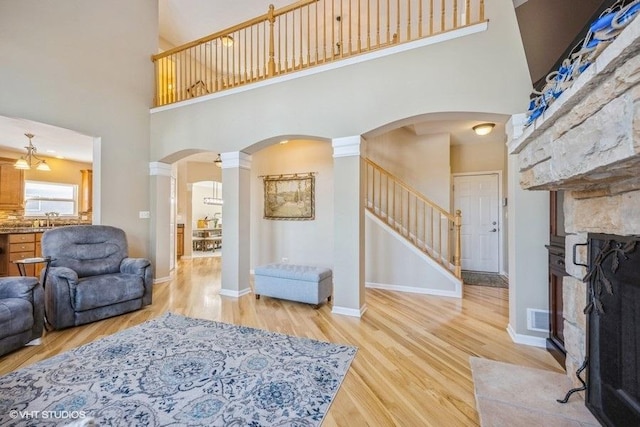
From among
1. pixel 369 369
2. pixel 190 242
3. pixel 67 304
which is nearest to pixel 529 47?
pixel 369 369

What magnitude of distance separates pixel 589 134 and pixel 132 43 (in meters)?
6.06

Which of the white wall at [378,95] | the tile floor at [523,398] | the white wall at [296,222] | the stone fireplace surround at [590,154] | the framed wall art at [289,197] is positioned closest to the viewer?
the stone fireplace surround at [590,154]

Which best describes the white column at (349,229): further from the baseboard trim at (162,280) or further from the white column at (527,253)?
the baseboard trim at (162,280)

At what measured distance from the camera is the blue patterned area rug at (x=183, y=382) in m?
1.60

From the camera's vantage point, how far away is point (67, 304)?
283cm

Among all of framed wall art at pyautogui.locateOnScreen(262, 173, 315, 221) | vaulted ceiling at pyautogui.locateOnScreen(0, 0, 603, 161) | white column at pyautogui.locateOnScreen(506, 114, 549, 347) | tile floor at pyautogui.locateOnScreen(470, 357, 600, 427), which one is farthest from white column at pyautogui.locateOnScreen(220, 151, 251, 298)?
white column at pyautogui.locateOnScreen(506, 114, 549, 347)

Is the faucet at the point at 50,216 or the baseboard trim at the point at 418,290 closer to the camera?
the baseboard trim at the point at 418,290

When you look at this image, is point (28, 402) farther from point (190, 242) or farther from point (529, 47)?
point (190, 242)

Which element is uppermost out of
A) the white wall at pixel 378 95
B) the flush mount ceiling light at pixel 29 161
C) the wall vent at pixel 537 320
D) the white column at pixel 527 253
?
the white wall at pixel 378 95

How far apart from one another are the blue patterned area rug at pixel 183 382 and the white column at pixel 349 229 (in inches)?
31.8

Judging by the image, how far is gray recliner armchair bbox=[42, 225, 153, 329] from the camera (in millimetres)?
2842

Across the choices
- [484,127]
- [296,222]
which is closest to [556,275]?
[484,127]

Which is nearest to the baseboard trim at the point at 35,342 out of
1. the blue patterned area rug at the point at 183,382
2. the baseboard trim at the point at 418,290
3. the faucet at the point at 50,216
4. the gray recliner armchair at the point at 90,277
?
the gray recliner armchair at the point at 90,277

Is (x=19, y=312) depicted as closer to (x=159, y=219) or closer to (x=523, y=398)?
(x=159, y=219)
